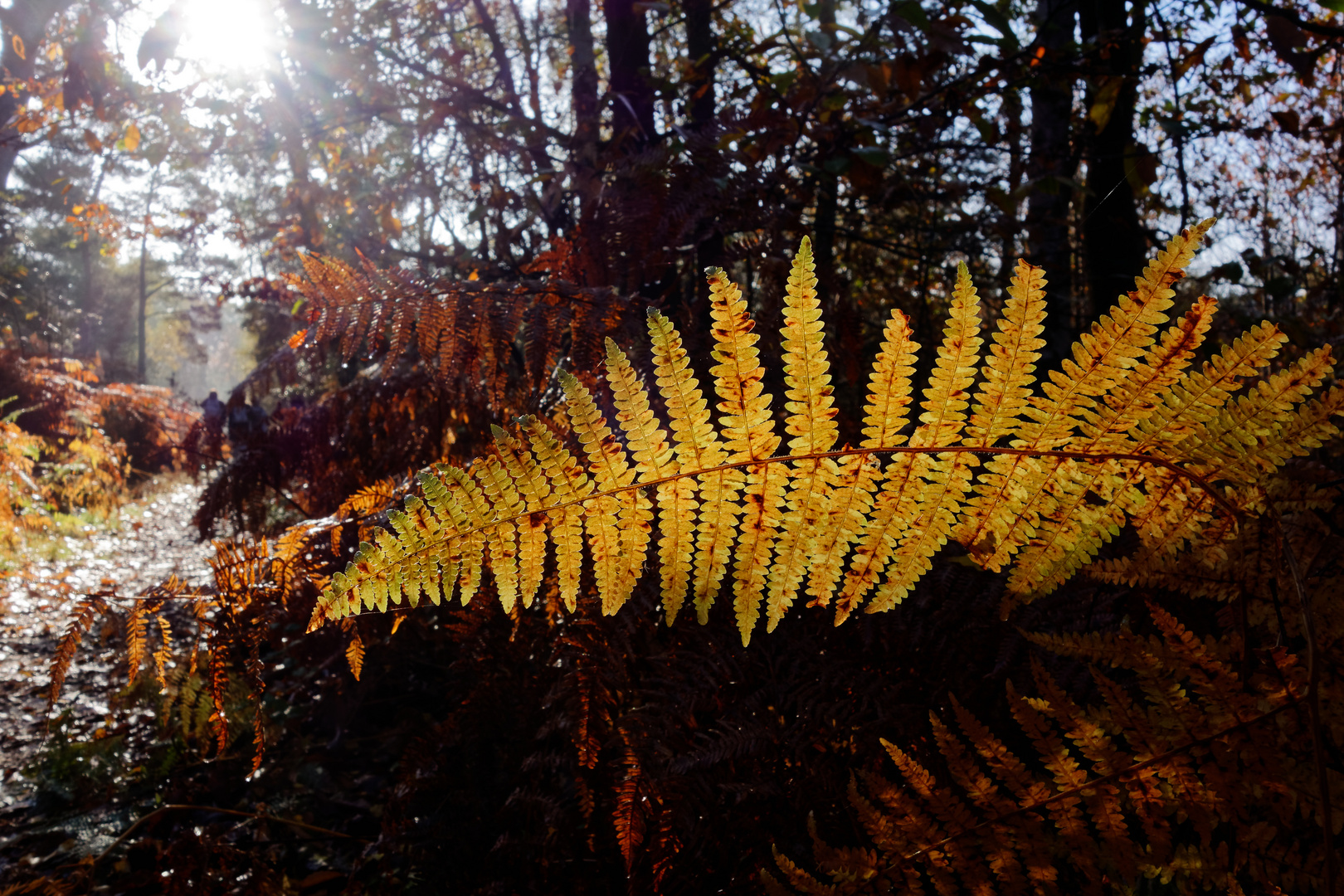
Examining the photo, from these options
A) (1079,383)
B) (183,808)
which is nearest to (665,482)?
(1079,383)

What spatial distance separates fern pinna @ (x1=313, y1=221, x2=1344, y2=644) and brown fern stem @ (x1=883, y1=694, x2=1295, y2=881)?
0.54 feet

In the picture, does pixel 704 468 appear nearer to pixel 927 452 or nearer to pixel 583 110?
pixel 927 452

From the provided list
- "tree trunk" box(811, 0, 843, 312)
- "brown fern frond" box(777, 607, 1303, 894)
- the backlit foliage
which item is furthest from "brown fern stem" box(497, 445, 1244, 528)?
the backlit foliage

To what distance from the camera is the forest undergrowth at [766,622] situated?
25.7 inches

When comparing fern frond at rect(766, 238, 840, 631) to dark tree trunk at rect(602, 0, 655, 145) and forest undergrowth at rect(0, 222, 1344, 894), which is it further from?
dark tree trunk at rect(602, 0, 655, 145)

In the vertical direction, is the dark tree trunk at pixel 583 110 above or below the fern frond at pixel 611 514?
above

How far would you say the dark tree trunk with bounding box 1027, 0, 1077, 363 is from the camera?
119 inches

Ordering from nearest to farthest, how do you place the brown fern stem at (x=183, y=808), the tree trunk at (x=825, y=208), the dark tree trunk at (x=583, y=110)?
1. the brown fern stem at (x=183, y=808)
2. the tree trunk at (x=825, y=208)
3. the dark tree trunk at (x=583, y=110)

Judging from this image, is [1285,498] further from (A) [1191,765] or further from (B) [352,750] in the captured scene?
(B) [352,750]

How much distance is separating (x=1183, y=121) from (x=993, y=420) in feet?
9.19

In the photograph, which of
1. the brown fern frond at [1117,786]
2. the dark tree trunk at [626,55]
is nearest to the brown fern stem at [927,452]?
the brown fern frond at [1117,786]

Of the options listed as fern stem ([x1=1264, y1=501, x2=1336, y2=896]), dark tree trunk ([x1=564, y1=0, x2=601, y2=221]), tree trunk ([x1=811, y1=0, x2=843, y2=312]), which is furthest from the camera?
dark tree trunk ([x1=564, y1=0, x2=601, y2=221])

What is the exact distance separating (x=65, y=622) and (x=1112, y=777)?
5.06 meters

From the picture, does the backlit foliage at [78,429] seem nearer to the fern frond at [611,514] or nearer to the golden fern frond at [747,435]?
the fern frond at [611,514]
